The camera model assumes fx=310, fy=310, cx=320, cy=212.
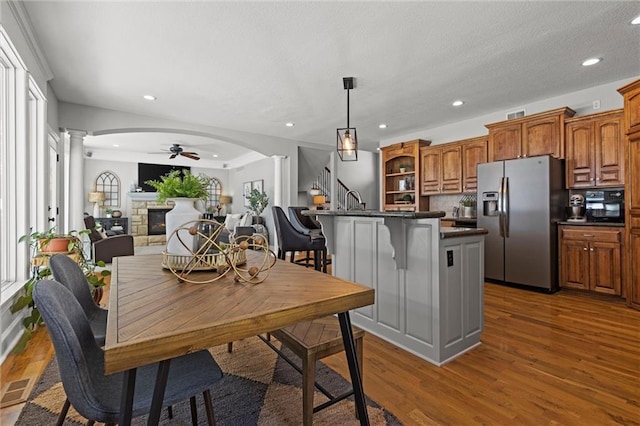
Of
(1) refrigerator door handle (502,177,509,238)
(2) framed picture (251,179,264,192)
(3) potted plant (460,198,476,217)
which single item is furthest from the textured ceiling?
(2) framed picture (251,179,264,192)

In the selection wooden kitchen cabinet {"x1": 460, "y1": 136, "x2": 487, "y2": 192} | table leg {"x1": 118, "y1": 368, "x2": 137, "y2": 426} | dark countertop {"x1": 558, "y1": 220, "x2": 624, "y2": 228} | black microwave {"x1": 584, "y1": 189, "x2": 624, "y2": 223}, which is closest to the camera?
table leg {"x1": 118, "y1": 368, "x2": 137, "y2": 426}

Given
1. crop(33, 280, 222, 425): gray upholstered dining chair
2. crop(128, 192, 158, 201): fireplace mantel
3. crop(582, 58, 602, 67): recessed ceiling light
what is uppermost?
crop(582, 58, 602, 67): recessed ceiling light

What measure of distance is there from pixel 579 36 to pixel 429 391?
3.24 m

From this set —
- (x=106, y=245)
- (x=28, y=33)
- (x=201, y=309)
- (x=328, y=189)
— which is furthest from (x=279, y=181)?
(x=201, y=309)

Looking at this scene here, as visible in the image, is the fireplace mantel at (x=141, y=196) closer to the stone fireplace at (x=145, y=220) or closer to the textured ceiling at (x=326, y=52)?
the stone fireplace at (x=145, y=220)

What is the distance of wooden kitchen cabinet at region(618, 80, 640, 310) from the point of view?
3178mm

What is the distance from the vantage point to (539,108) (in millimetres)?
4438

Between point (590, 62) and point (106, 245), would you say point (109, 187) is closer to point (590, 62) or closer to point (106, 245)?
point (106, 245)

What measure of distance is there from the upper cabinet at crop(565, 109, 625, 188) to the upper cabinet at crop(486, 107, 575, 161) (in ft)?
0.36

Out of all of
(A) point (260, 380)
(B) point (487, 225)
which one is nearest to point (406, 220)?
(A) point (260, 380)

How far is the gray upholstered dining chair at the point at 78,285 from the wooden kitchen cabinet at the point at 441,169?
5.08 m

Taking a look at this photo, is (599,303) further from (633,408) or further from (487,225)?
(633,408)

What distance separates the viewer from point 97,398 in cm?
96

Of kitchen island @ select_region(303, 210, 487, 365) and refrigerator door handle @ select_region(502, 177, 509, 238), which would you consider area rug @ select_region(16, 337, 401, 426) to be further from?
refrigerator door handle @ select_region(502, 177, 509, 238)
